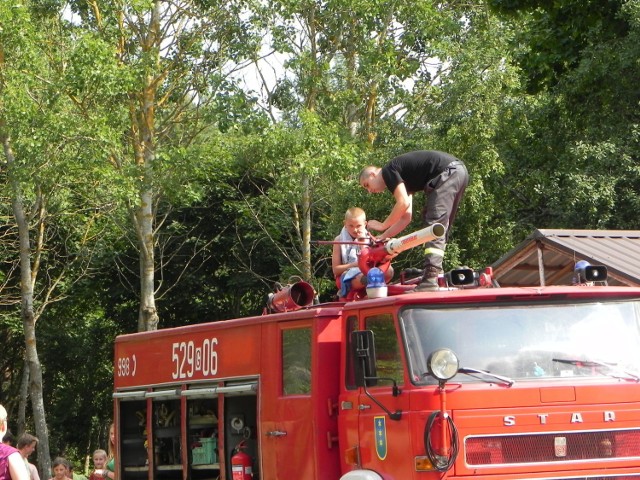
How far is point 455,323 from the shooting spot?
896 cm

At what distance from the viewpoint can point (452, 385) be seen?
28.4ft

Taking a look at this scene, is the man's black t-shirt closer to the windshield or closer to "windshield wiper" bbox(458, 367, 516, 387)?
the windshield

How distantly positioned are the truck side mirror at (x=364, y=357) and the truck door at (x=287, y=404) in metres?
0.66

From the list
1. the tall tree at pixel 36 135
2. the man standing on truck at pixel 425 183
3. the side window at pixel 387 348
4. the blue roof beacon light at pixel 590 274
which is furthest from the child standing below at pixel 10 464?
the tall tree at pixel 36 135

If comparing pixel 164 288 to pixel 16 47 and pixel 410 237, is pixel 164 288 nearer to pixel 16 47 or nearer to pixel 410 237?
pixel 16 47

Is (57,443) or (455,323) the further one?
(57,443)

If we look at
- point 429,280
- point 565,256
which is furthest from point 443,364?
point 565,256

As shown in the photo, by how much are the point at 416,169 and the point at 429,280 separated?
1138 millimetres

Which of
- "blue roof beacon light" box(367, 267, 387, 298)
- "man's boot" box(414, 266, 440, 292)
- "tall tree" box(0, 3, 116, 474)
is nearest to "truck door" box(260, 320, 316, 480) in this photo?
"blue roof beacon light" box(367, 267, 387, 298)

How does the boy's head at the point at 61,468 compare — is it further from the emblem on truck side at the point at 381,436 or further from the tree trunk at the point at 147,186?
the tree trunk at the point at 147,186

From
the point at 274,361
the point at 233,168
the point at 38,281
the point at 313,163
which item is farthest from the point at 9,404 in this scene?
the point at 274,361

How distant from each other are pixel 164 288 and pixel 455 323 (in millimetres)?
31712

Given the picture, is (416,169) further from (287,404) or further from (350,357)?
(287,404)

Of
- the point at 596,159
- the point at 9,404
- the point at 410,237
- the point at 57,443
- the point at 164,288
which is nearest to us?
the point at 410,237
